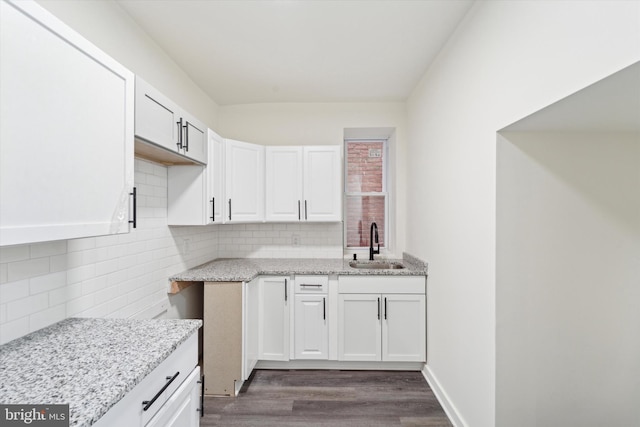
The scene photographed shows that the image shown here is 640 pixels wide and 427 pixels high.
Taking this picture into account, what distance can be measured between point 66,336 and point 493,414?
82.6 inches

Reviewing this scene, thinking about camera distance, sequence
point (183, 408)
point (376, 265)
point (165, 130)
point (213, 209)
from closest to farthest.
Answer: point (183, 408) < point (165, 130) < point (213, 209) < point (376, 265)

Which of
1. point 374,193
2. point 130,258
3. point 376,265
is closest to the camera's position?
point 130,258

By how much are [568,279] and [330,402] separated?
5.94 feet

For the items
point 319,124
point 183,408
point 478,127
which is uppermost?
point 319,124

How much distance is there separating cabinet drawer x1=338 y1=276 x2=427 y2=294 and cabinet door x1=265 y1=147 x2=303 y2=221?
2.95ft

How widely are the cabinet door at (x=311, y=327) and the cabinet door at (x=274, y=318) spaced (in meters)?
0.10

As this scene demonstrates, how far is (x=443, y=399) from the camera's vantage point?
2.15 metres

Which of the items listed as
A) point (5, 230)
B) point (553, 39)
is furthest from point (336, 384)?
point (553, 39)

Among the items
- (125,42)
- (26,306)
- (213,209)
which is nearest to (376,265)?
(213,209)

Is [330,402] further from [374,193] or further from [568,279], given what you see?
[374,193]

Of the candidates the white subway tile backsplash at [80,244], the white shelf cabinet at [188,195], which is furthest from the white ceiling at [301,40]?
the white subway tile backsplash at [80,244]

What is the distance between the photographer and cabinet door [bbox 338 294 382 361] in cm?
263

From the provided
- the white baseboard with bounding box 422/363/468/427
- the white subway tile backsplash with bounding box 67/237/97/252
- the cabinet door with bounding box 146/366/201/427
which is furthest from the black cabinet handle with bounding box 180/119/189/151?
the white baseboard with bounding box 422/363/468/427

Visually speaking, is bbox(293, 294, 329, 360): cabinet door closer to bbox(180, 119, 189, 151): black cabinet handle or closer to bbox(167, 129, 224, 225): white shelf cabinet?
bbox(167, 129, 224, 225): white shelf cabinet
